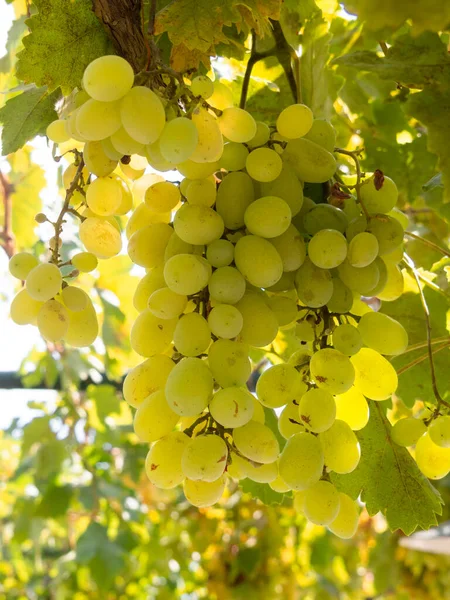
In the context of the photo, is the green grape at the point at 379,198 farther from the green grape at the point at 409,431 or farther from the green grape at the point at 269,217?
the green grape at the point at 409,431

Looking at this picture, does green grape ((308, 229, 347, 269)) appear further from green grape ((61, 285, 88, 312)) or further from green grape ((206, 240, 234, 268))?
green grape ((61, 285, 88, 312))

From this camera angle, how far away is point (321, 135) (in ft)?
1.98

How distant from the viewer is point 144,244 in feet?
1.90

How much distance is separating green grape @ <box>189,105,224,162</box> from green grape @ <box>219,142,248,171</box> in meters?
0.04

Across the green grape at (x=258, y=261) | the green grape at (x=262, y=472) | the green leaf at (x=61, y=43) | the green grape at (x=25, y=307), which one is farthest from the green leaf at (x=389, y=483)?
the green leaf at (x=61, y=43)

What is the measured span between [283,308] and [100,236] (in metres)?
0.20

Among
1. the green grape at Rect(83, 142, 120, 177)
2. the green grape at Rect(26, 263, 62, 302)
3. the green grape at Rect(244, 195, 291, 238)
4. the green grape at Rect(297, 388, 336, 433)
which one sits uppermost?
the green grape at Rect(83, 142, 120, 177)

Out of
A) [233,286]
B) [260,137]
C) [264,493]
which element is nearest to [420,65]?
[260,137]

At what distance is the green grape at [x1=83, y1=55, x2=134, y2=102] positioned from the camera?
489mm

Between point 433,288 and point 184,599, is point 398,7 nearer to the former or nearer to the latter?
point 433,288

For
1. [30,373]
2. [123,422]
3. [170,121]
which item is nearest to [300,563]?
[123,422]

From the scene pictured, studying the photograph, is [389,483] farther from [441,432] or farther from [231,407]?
[231,407]

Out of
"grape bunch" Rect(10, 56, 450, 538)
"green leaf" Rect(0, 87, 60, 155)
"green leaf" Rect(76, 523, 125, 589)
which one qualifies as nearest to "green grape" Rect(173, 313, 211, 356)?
"grape bunch" Rect(10, 56, 450, 538)

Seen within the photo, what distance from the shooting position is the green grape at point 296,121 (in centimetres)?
57
